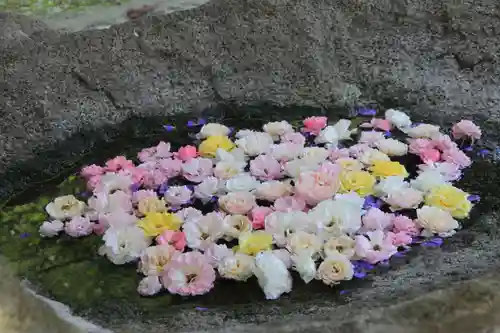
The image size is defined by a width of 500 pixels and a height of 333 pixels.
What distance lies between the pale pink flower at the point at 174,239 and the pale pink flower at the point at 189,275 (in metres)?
0.05

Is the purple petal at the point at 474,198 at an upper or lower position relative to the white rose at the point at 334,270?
upper

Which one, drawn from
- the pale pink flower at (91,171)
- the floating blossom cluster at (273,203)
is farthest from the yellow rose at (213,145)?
the pale pink flower at (91,171)

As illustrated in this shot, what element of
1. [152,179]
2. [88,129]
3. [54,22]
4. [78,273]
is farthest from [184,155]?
[54,22]

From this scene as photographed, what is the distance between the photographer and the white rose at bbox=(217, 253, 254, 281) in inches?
52.5

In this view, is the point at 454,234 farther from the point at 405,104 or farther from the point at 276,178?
the point at 405,104

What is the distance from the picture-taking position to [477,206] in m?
1.54

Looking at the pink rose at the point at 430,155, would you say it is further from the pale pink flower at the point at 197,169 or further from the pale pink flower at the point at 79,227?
the pale pink flower at the point at 79,227

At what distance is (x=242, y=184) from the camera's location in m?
1.59

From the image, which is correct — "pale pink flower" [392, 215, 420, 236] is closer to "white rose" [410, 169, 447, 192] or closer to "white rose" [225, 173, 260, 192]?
"white rose" [410, 169, 447, 192]

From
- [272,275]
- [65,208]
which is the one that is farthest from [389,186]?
[65,208]

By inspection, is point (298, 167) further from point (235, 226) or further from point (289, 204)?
point (235, 226)

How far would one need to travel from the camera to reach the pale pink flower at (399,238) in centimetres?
141

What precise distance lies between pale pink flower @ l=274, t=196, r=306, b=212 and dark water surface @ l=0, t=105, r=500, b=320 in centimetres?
20

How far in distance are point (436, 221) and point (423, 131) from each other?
1.32ft
